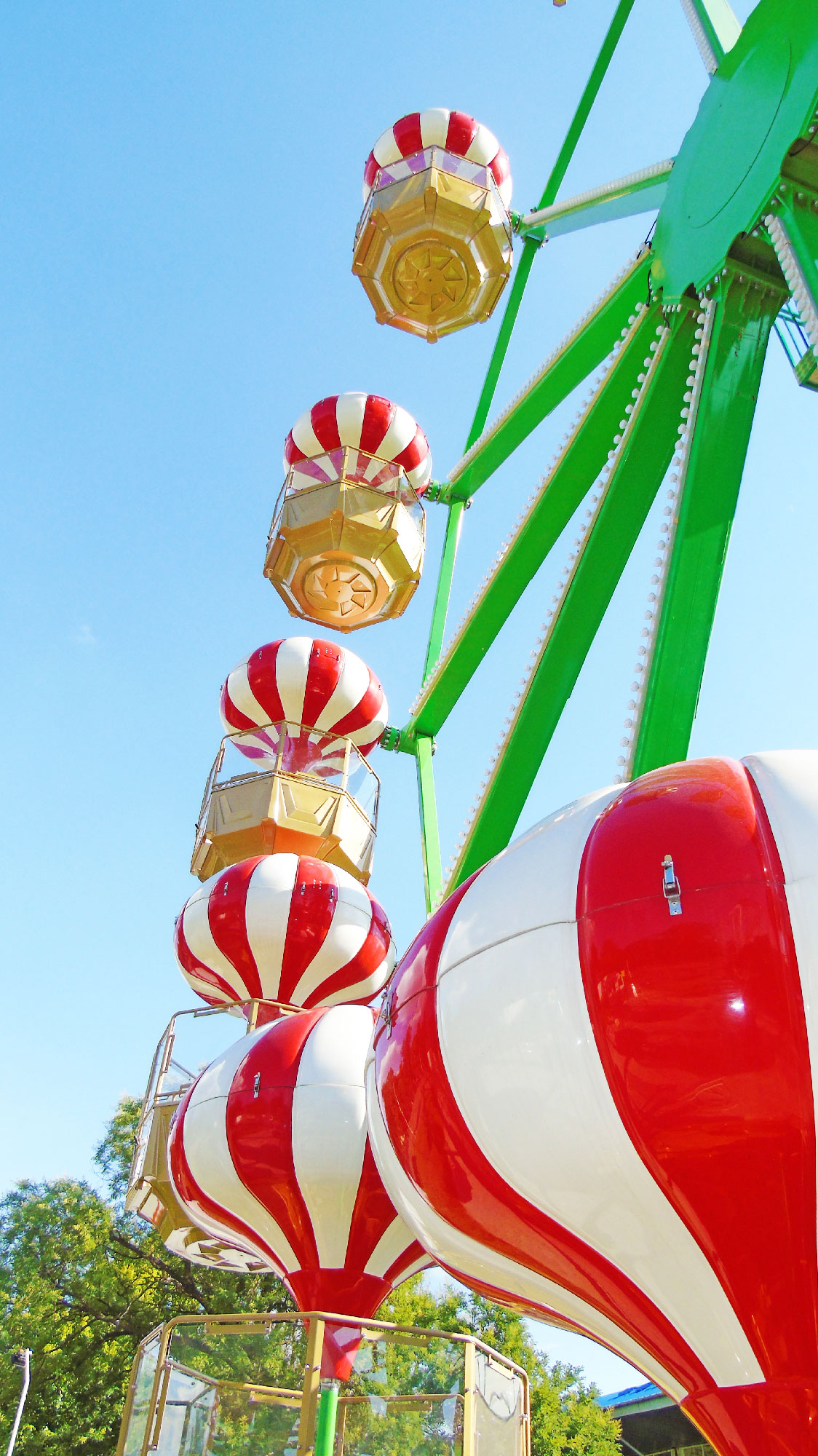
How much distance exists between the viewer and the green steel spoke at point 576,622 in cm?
501

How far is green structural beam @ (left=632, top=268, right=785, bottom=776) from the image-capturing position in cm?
397

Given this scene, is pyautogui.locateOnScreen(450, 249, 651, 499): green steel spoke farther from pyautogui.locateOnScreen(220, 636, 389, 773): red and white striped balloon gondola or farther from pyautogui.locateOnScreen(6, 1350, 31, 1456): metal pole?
pyautogui.locateOnScreen(6, 1350, 31, 1456): metal pole

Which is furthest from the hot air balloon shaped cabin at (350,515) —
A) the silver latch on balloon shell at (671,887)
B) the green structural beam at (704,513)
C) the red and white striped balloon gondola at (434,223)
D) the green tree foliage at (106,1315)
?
the green tree foliage at (106,1315)

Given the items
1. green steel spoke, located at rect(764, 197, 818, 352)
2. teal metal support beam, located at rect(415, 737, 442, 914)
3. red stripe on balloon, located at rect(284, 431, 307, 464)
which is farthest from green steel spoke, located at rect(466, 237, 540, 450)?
green steel spoke, located at rect(764, 197, 818, 352)

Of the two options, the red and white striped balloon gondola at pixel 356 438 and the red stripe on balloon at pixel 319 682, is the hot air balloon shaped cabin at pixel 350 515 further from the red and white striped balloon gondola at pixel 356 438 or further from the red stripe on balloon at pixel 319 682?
the red stripe on balloon at pixel 319 682

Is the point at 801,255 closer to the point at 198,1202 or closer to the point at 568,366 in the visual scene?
the point at 568,366

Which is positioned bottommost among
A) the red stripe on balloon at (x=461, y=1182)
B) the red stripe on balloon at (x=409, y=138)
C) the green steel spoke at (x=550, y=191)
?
the red stripe on balloon at (x=461, y=1182)

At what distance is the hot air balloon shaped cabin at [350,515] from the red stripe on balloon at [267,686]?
58 centimetres

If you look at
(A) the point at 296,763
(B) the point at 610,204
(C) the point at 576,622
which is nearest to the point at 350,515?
(A) the point at 296,763

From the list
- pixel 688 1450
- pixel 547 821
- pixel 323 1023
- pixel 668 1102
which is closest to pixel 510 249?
pixel 323 1023

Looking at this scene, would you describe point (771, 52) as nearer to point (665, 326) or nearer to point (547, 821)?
point (665, 326)

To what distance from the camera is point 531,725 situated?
5.04 m

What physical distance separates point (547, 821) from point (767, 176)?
3085mm

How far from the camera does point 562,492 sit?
19.5 ft
